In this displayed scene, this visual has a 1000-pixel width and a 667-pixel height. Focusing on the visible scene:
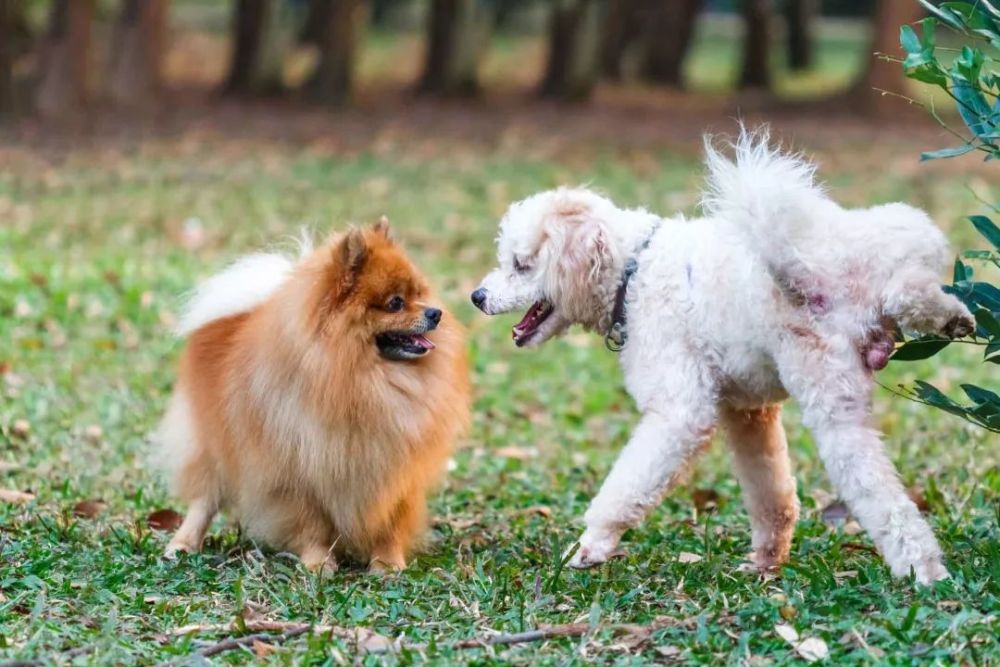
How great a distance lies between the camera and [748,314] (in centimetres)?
437

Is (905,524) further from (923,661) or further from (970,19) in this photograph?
(970,19)

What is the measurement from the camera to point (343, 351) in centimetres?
484

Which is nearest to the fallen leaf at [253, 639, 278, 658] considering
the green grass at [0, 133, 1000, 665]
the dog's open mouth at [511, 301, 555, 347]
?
the green grass at [0, 133, 1000, 665]

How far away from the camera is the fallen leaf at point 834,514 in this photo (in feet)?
18.5

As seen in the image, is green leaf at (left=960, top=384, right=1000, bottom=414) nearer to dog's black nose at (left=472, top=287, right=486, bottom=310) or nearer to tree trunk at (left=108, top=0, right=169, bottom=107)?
dog's black nose at (left=472, top=287, right=486, bottom=310)

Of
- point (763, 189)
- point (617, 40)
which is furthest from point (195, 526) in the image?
point (617, 40)

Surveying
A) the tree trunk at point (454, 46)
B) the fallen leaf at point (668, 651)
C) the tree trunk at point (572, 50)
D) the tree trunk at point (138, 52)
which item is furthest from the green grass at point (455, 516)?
the tree trunk at point (572, 50)

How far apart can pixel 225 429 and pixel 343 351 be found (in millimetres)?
660

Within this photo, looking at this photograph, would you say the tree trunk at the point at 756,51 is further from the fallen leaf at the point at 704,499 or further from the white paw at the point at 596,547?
the white paw at the point at 596,547

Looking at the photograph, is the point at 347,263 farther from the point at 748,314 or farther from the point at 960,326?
the point at 960,326

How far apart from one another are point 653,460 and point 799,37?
27454 millimetres

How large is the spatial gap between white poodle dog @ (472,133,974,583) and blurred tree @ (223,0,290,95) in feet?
54.0

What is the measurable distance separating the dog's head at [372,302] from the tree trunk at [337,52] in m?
15.2

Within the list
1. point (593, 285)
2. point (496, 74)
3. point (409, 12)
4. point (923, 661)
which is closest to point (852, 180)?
point (593, 285)
